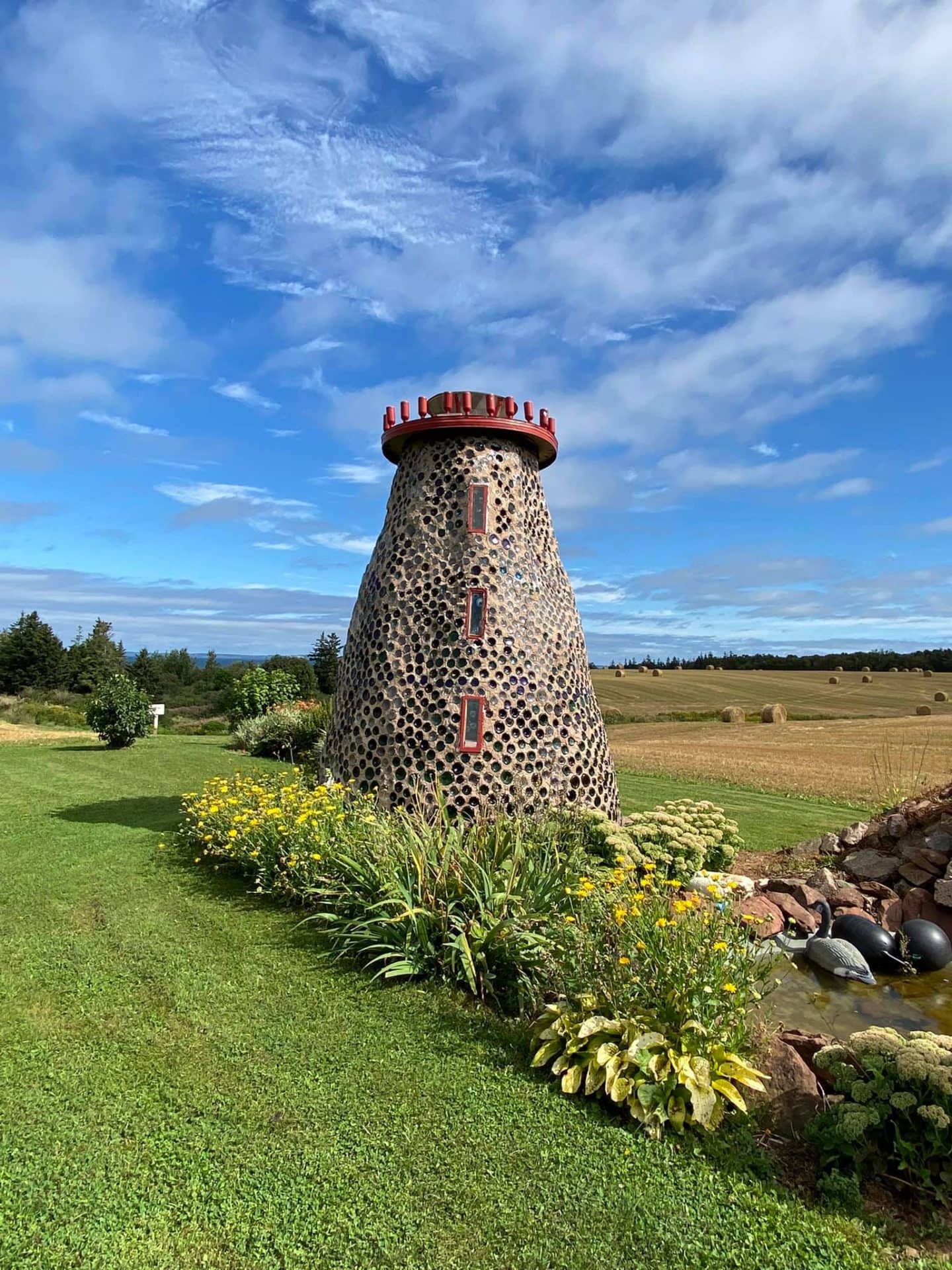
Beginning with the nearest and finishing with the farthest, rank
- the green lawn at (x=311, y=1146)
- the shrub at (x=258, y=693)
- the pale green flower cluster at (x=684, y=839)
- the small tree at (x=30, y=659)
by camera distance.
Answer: the green lawn at (x=311, y=1146), the pale green flower cluster at (x=684, y=839), the shrub at (x=258, y=693), the small tree at (x=30, y=659)

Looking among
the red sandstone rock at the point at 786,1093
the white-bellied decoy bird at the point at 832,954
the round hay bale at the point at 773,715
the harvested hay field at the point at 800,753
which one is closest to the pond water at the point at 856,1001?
the white-bellied decoy bird at the point at 832,954

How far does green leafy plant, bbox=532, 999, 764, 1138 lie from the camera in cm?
419

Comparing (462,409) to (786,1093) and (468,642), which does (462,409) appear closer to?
(468,642)

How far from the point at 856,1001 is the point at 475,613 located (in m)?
5.05

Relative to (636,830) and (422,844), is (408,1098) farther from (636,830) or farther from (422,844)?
(636,830)

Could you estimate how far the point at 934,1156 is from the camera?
390 cm

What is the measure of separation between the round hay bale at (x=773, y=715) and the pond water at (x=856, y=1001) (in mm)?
33471

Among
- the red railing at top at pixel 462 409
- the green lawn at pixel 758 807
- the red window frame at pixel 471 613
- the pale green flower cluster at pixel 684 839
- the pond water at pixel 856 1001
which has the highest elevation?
the red railing at top at pixel 462 409

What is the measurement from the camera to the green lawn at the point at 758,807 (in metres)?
12.3

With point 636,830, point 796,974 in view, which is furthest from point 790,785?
point 796,974

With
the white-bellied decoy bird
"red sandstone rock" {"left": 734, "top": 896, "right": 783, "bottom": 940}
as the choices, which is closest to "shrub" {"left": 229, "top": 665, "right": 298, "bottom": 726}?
"red sandstone rock" {"left": 734, "top": 896, "right": 783, "bottom": 940}

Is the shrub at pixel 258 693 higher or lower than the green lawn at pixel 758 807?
higher

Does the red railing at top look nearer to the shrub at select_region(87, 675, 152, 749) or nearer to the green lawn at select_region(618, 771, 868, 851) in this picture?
the green lawn at select_region(618, 771, 868, 851)

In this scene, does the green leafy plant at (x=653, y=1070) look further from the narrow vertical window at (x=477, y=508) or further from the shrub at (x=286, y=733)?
the shrub at (x=286, y=733)
